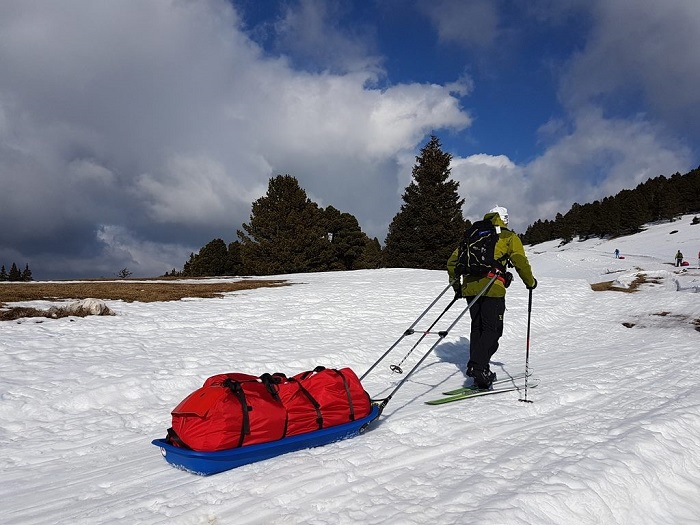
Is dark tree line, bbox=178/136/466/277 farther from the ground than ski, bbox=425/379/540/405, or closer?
farther from the ground

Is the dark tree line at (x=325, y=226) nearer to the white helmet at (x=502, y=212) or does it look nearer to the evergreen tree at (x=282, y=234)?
the evergreen tree at (x=282, y=234)

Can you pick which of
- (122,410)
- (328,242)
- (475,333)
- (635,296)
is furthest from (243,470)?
(328,242)

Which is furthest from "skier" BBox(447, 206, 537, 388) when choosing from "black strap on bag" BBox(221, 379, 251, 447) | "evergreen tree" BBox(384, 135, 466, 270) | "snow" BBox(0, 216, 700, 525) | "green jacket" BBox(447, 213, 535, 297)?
"evergreen tree" BBox(384, 135, 466, 270)

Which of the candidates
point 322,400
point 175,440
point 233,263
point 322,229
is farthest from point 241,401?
point 233,263

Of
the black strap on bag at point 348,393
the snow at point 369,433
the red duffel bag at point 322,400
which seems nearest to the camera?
the snow at point 369,433

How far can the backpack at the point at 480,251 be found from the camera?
19.4 feet

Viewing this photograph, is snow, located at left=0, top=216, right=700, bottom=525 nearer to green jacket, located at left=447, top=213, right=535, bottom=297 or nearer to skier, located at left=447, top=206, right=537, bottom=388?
skier, located at left=447, top=206, right=537, bottom=388

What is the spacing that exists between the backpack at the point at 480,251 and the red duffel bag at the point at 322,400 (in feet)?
8.69

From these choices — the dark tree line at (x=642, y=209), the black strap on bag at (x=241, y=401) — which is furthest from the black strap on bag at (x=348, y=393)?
the dark tree line at (x=642, y=209)

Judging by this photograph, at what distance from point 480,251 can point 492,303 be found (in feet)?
2.52

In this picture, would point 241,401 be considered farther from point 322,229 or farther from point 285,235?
point 322,229

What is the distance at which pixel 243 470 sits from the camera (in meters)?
3.34

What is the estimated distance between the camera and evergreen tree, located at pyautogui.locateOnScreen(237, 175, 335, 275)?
38.9 m

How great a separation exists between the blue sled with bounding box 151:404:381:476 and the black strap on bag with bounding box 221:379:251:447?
0.11 metres
